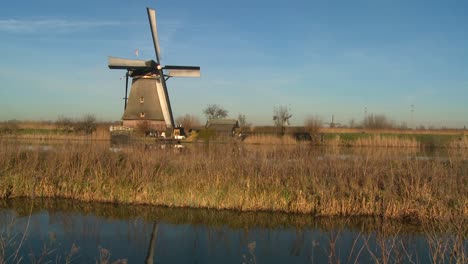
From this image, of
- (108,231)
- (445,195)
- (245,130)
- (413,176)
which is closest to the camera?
(108,231)

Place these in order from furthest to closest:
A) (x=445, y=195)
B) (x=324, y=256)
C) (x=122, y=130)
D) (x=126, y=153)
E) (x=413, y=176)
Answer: (x=122, y=130) < (x=126, y=153) < (x=413, y=176) < (x=445, y=195) < (x=324, y=256)

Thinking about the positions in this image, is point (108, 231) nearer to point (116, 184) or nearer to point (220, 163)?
point (116, 184)

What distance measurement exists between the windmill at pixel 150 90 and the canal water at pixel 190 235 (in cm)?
2051

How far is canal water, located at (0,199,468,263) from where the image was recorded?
5516 mm

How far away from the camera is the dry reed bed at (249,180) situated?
7672 mm

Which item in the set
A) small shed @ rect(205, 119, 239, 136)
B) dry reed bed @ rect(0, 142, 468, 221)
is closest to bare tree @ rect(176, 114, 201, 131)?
small shed @ rect(205, 119, 239, 136)

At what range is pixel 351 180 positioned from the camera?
26.5 feet

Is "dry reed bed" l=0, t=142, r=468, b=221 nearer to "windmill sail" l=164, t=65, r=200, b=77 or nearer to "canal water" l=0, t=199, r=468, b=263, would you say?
"canal water" l=0, t=199, r=468, b=263

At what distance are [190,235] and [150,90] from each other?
925 inches

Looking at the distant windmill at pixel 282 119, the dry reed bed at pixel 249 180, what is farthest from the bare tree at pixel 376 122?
the dry reed bed at pixel 249 180

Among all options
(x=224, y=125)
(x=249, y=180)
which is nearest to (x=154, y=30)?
(x=224, y=125)

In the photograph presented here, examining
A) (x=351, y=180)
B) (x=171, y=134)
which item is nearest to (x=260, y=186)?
(x=351, y=180)

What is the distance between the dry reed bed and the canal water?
11.6 inches

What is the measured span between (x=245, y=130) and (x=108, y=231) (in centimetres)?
2954
